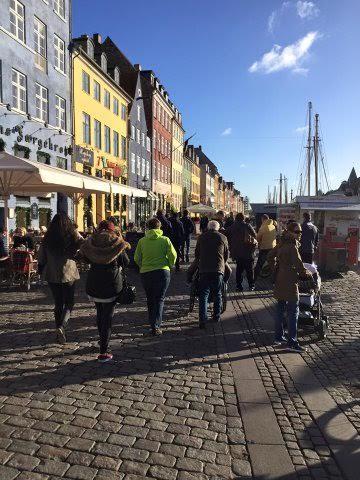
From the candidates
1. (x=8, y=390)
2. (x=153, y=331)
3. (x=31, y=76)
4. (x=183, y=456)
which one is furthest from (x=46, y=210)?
(x=183, y=456)

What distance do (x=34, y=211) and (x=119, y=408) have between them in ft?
58.1

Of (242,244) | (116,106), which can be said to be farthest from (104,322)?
(116,106)

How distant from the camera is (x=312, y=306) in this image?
6867 mm

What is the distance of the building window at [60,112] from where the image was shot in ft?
76.1

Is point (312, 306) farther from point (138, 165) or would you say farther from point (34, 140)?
point (138, 165)

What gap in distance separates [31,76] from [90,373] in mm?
18698

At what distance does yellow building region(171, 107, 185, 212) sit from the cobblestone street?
5101 centimetres

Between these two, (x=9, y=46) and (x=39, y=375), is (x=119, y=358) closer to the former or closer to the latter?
(x=39, y=375)

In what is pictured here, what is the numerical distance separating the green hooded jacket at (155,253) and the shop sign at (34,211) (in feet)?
49.6

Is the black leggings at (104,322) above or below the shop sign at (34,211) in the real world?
below

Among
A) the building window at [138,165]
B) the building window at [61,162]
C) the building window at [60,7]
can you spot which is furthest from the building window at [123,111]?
the building window at [61,162]

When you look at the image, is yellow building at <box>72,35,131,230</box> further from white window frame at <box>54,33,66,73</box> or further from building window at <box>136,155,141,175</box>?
building window at <box>136,155,141,175</box>

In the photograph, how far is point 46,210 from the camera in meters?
21.7

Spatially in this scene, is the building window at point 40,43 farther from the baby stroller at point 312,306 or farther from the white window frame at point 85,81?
the baby stroller at point 312,306
